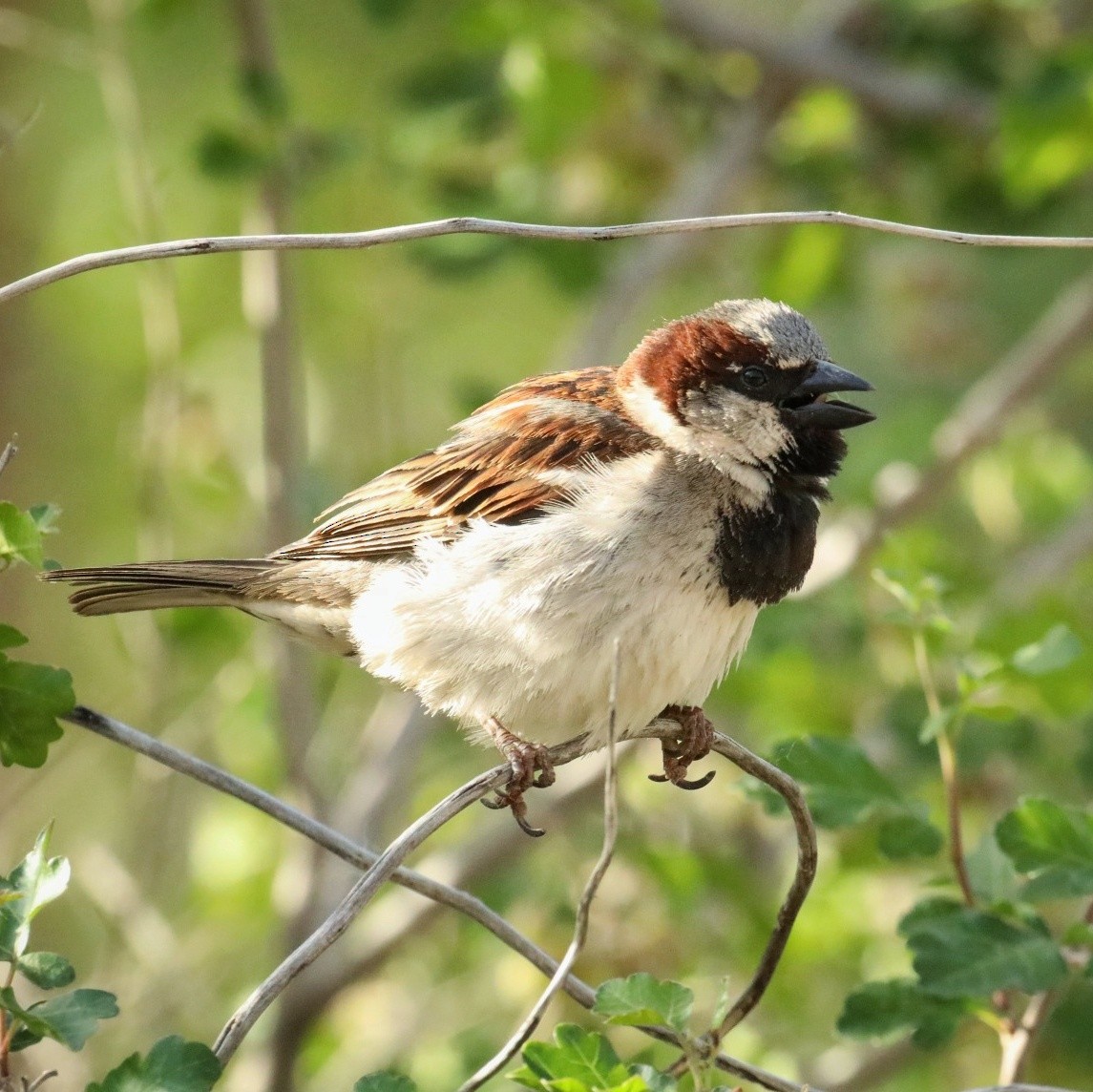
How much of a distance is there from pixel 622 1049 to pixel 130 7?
9.24 ft

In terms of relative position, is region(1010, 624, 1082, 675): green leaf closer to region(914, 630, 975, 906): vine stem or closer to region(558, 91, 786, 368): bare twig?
region(914, 630, 975, 906): vine stem

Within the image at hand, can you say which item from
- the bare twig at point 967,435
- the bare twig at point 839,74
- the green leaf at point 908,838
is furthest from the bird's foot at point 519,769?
the bare twig at point 839,74

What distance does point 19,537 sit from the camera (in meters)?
1.41

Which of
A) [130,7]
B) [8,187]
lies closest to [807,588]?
[130,7]

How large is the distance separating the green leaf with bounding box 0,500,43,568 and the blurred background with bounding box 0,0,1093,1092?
1.39 metres

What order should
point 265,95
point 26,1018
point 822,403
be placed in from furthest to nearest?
point 265,95
point 822,403
point 26,1018

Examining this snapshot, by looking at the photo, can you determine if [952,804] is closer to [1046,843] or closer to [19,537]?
[1046,843]

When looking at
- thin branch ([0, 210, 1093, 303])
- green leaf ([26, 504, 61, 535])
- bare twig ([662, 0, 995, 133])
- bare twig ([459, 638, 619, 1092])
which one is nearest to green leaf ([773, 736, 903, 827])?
bare twig ([459, 638, 619, 1092])

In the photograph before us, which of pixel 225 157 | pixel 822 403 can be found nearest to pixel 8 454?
pixel 822 403

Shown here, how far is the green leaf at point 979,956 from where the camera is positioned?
174 cm

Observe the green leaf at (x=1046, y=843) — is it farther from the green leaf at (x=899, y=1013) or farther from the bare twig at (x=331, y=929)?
the bare twig at (x=331, y=929)

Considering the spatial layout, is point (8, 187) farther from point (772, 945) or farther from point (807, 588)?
point (772, 945)

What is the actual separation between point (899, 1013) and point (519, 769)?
22.9 inches

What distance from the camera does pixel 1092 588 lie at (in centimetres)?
381
